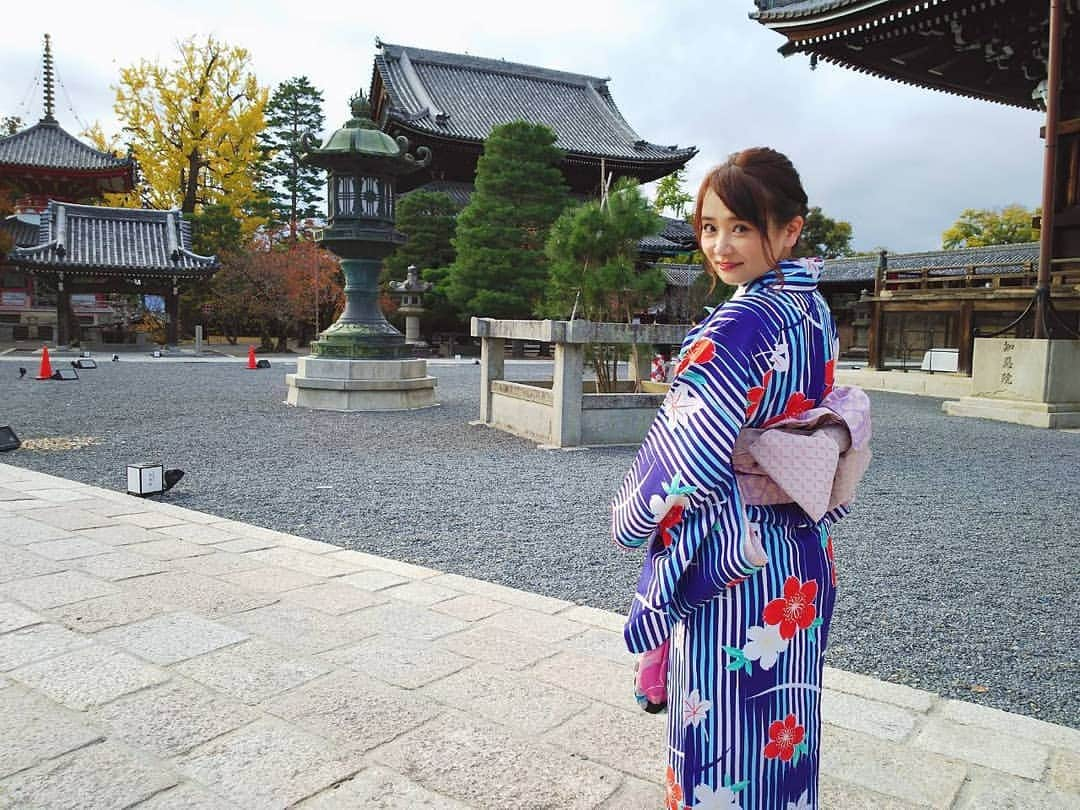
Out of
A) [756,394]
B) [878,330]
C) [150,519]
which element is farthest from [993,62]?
[756,394]

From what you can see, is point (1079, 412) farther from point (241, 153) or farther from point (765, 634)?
point (241, 153)

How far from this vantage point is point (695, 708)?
1461 millimetres

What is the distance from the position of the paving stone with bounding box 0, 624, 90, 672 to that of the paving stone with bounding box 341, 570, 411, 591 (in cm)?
109

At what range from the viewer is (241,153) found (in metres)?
30.4

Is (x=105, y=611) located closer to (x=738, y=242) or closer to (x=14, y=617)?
(x=14, y=617)

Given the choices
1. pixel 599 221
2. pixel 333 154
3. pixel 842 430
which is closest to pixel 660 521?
pixel 842 430

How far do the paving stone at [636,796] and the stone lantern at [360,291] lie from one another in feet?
29.2

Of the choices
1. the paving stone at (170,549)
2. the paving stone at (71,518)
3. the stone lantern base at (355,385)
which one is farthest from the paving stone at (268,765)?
the stone lantern base at (355,385)

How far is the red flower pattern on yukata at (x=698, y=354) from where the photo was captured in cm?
139

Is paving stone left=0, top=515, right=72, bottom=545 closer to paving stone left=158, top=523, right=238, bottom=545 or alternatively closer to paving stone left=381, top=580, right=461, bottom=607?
paving stone left=158, top=523, right=238, bottom=545

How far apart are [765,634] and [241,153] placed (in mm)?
33090

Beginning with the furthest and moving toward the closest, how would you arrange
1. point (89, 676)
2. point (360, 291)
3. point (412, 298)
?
point (412, 298) → point (360, 291) → point (89, 676)

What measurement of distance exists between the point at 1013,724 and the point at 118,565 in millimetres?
3687

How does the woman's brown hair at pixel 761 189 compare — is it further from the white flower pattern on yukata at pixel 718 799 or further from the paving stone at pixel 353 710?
the paving stone at pixel 353 710
